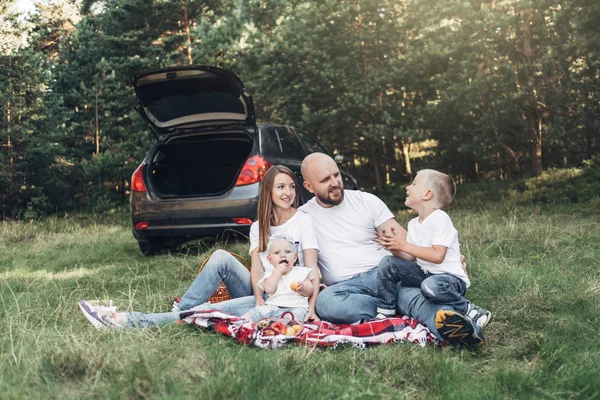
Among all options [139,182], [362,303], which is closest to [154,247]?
[139,182]

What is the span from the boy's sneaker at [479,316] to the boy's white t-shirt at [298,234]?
103cm

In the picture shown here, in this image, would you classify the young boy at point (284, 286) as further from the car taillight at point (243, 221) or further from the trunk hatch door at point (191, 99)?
the trunk hatch door at point (191, 99)

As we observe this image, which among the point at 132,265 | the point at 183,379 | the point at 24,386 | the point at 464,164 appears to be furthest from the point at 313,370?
the point at 464,164

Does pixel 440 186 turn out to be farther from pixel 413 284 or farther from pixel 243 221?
pixel 243 221

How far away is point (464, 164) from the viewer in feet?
58.3

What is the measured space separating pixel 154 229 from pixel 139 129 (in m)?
12.5

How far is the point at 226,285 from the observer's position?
4.21 meters

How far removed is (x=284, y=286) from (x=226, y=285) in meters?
0.58

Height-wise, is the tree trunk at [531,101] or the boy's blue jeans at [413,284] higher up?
the tree trunk at [531,101]

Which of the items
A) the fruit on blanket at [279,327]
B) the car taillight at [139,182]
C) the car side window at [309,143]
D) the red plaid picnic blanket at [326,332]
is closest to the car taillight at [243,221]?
the car taillight at [139,182]

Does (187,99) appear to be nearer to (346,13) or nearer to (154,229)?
(154,229)

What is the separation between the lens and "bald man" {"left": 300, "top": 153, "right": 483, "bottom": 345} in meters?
3.79

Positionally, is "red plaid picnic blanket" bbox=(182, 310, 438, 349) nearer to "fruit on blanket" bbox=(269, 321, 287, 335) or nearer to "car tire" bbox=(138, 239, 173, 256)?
"fruit on blanket" bbox=(269, 321, 287, 335)

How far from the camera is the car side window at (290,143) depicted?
732 centimetres
